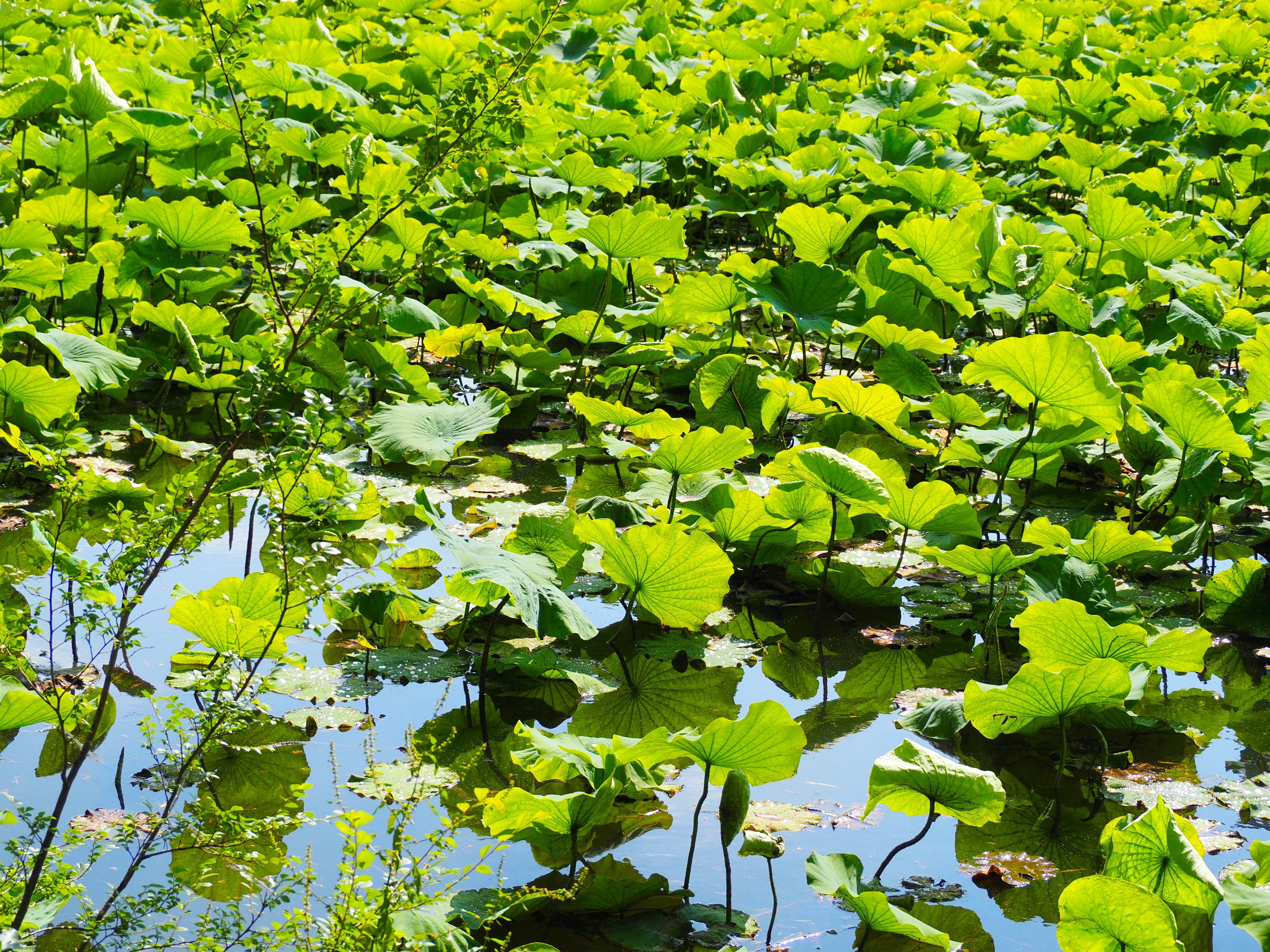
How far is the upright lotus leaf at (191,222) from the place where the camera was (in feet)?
10.7

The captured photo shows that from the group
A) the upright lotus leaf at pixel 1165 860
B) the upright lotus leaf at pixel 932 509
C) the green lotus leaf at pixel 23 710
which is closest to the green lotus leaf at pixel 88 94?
the green lotus leaf at pixel 23 710

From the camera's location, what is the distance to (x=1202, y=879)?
1.42 metres

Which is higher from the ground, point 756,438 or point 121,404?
point 121,404

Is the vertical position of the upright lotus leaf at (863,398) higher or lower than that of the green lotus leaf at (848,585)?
higher

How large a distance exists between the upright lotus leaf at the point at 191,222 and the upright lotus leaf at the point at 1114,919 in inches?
101

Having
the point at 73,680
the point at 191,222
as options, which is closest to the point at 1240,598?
the point at 73,680

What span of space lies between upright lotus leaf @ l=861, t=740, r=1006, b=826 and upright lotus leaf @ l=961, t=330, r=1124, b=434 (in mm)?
1051

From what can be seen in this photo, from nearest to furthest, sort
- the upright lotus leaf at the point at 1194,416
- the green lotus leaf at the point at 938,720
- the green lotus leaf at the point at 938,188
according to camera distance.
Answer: the green lotus leaf at the point at 938,720 → the upright lotus leaf at the point at 1194,416 → the green lotus leaf at the point at 938,188

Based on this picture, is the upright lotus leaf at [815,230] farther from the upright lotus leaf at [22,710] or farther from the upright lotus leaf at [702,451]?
the upright lotus leaf at [22,710]

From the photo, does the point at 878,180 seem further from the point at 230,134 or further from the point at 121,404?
the point at 121,404

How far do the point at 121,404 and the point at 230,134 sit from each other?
1.21m

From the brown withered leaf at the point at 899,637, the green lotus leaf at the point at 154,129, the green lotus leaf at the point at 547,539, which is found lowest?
the brown withered leaf at the point at 899,637

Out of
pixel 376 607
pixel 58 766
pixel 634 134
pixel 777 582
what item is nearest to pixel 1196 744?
pixel 777 582

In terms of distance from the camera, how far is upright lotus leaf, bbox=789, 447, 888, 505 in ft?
7.43
